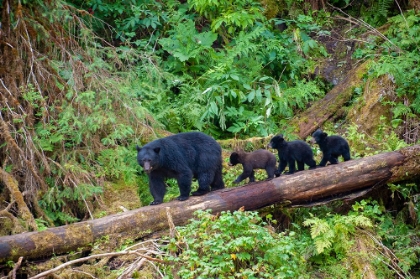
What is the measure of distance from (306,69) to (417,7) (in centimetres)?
275

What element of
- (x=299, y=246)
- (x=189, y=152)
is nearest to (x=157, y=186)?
(x=189, y=152)

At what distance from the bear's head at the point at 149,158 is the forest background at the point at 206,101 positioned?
0.83 meters

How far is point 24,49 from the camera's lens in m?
9.38

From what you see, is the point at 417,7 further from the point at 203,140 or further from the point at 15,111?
the point at 15,111

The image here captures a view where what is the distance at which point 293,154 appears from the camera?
29.4ft

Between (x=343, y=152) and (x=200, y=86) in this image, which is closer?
(x=343, y=152)

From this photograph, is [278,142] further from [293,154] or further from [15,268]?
[15,268]

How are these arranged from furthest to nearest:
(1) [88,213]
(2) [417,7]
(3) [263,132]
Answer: (2) [417,7]
(3) [263,132]
(1) [88,213]

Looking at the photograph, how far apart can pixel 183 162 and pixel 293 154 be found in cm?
172

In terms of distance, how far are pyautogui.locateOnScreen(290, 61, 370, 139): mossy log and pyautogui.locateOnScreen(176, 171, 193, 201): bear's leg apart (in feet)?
12.6

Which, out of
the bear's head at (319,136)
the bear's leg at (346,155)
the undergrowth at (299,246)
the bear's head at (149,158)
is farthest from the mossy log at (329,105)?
the bear's head at (149,158)

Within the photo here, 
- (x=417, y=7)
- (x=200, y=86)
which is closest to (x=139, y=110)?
(x=200, y=86)

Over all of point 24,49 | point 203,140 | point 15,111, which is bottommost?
point 203,140

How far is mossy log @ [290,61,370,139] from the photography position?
38.7 ft
